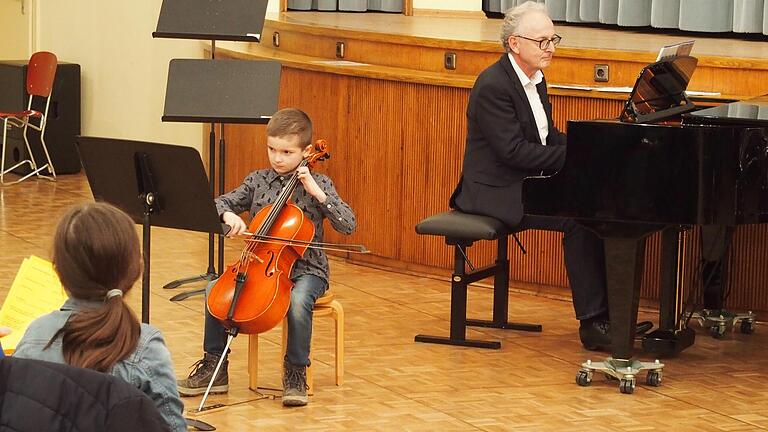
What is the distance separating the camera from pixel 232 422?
4281 millimetres

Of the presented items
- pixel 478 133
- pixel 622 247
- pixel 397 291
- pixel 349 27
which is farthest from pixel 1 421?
pixel 349 27

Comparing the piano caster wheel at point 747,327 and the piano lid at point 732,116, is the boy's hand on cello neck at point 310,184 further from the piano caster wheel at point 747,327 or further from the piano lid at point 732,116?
the piano caster wheel at point 747,327

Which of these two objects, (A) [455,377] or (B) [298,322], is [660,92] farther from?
(B) [298,322]

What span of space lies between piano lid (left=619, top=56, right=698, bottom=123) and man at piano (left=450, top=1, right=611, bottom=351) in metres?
0.40

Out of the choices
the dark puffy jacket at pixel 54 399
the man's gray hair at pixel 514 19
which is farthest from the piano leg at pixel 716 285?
the dark puffy jacket at pixel 54 399

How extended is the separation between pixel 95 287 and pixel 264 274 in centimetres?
199

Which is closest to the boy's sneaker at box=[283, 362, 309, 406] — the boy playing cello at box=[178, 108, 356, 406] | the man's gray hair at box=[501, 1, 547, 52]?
the boy playing cello at box=[178, 108, 356, 406]

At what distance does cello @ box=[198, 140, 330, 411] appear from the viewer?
4.21 metres

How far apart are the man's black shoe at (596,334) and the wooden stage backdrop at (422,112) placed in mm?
704

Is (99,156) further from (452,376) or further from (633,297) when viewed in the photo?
(633,297)

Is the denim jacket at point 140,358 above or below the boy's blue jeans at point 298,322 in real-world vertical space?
above

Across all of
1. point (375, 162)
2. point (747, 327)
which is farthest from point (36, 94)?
point (747, 327)

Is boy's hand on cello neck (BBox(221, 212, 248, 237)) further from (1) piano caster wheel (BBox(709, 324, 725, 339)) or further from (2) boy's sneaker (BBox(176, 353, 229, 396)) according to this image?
(1) piano caster wheel (BBox(709, 324, 725, 339))

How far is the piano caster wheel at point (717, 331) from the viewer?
5.57 m
